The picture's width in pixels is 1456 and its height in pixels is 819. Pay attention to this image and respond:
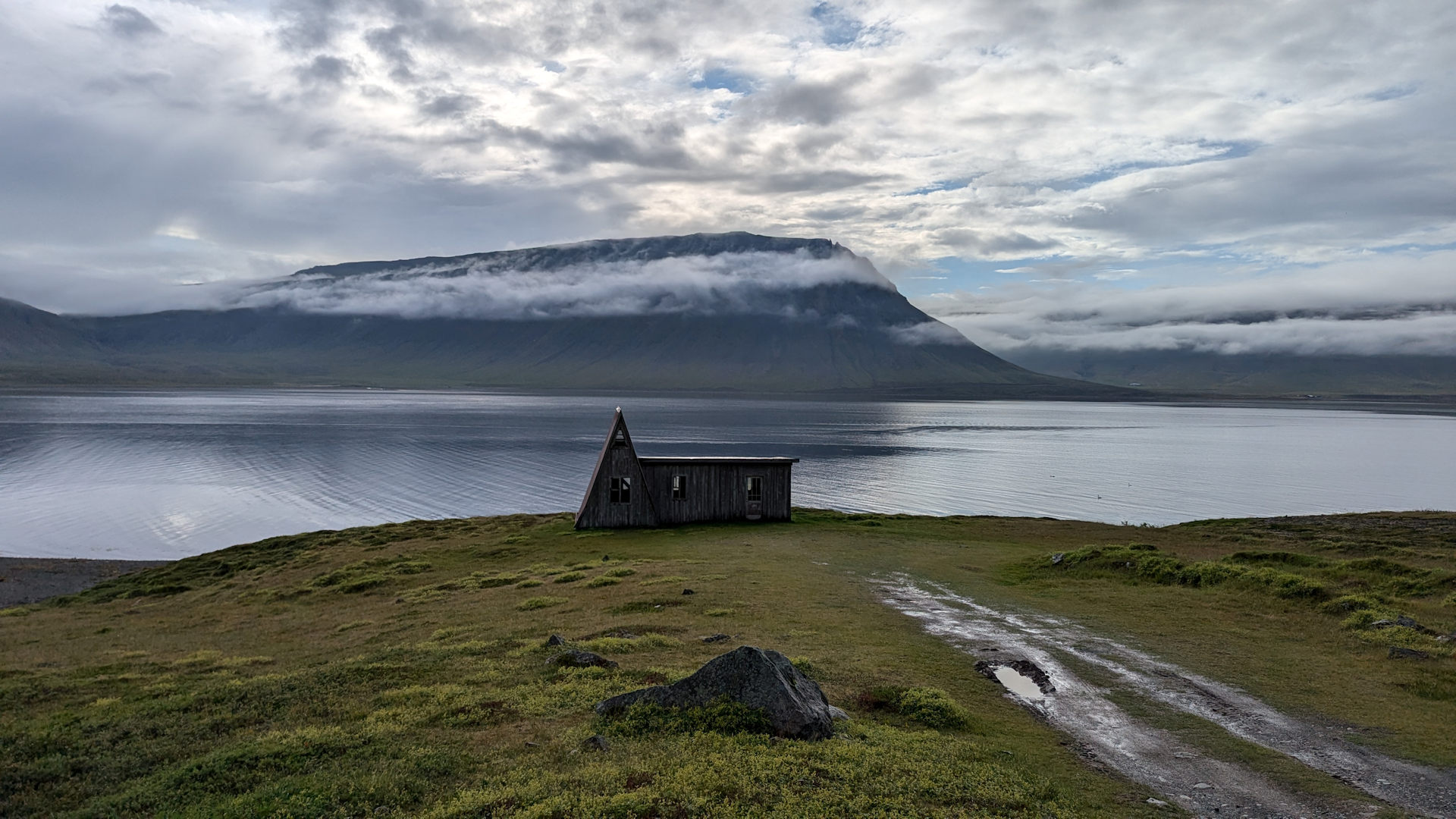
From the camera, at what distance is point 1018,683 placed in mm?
19906

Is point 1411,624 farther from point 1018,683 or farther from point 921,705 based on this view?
point 921,705

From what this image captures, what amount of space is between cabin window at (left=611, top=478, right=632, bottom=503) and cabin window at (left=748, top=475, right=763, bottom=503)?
871 cm

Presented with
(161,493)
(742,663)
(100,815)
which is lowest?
(161,493)

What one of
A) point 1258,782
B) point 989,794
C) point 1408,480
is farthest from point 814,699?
point 1408,480

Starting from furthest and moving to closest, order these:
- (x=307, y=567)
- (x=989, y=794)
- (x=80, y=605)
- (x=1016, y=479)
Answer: (x=1016, y=479) → (x=307, y=567) → (x=80, y=605) → (x=989, y=794)

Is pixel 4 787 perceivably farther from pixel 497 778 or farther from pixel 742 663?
pixel 742 663

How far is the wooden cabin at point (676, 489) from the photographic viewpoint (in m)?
54.3

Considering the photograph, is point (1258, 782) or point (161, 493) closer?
point (1258, 782)

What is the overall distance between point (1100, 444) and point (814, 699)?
17651cm

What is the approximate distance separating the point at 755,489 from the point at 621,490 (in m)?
9.68

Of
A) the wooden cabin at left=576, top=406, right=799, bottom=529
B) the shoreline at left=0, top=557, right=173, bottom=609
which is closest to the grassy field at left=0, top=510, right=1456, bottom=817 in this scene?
the wooden cabin at left=576, top=406, right=799, bottom=529

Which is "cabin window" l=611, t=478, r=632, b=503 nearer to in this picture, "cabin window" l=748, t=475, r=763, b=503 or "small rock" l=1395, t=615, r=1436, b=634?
"cabin window" l=748, t=475, r=763, b=503

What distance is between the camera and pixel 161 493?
94438 mm

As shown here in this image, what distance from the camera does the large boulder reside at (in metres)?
14.5
